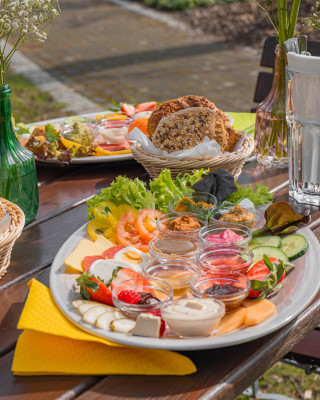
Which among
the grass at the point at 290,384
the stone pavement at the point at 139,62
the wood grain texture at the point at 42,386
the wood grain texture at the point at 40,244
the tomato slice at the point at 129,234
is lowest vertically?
the grass at the point at 290,384

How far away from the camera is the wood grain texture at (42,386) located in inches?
52.7

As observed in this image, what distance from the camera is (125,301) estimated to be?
1517mm

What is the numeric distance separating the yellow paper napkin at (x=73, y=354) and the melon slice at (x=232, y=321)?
120 millimetres

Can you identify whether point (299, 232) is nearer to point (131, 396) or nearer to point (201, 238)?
point (201, 238)

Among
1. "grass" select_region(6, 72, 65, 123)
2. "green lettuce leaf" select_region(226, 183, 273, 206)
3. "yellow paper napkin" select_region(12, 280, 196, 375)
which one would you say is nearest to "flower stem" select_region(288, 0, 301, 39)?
"green lettuce leaf" select_region(226, 183, 273, 206)

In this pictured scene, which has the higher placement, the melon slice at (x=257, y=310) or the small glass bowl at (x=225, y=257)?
the small glass bowl at (x=225, y=257)

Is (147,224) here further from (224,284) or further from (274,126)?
(274,126)

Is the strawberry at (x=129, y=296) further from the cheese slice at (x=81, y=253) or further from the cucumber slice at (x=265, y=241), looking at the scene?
the cucumber slice at (x=265, y=241)

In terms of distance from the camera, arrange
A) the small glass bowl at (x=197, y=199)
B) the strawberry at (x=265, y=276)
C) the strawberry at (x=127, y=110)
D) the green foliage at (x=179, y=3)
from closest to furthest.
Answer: the strawberry at (x=265, y=276) → the small glass bowl at (x=197, y=199) → the strawberry at (x=127, y=110) → the green foliage at (x=179, y=3)

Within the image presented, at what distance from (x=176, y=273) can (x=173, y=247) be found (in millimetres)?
108

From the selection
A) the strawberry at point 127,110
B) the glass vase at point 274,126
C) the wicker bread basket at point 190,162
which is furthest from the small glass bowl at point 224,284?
the strawberry at point 127,110

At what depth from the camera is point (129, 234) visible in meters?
1.97

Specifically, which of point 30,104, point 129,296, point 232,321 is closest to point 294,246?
point 232,321

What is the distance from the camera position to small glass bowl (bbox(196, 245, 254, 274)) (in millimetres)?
1663
